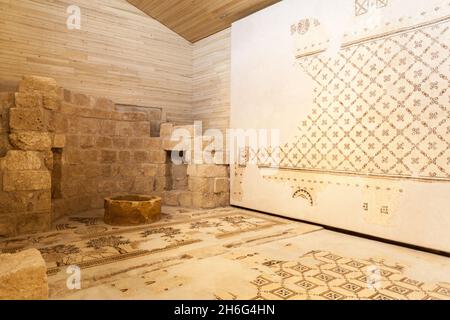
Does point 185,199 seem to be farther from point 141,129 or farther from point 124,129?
point 124,129

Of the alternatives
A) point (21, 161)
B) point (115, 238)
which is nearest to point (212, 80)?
point (21, 161)

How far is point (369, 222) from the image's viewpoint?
154 inches

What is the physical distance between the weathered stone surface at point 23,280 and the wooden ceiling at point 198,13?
15.7 feet

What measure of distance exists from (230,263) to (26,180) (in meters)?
2.75

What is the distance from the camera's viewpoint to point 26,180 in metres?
3.94

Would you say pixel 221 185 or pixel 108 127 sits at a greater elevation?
pixel 108 127

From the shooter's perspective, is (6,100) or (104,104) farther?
(104,104)

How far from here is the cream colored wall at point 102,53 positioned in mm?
5246

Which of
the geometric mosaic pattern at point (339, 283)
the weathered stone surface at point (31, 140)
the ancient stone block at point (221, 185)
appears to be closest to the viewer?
the geometric mosaic pattern at point (339, 283)

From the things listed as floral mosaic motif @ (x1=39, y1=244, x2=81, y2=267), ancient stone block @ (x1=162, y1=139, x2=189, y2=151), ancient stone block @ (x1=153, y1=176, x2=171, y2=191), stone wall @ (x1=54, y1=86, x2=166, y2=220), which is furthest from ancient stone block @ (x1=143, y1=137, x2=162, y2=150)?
floral mosaic motif @ (x1=39, y1=244, x2=81, y2=267)

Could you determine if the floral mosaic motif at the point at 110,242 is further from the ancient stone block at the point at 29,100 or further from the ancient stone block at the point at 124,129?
the ancient stone block at the point at 124,129

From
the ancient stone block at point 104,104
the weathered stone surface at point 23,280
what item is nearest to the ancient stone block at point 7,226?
the weathered stone surface at point 23,280

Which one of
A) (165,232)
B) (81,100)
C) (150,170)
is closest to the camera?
(165,232)

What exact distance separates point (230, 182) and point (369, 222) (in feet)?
8.73
